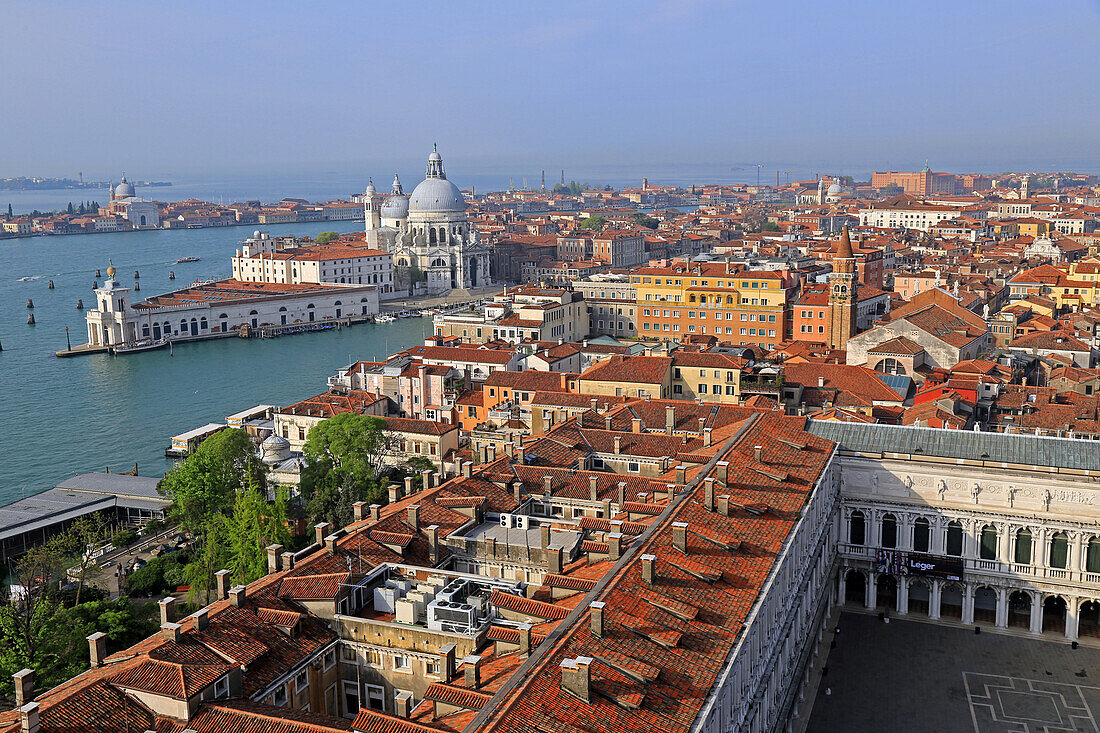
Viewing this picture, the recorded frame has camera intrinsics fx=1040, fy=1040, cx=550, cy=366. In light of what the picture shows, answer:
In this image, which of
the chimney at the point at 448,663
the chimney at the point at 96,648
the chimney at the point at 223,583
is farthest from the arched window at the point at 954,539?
the chimney at the point at 96,648

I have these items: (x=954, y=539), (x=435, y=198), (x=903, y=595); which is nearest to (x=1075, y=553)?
(x=954, y=539)

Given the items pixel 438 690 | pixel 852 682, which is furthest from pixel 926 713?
pixel 438 690

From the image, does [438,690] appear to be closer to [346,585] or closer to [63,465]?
[346,585]

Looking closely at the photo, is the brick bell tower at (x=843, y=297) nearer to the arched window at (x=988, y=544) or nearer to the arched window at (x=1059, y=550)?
the arched window at (x=988, y=544)

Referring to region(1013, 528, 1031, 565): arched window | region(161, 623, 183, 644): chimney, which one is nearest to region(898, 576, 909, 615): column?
region(1013, 528, 1031, 565): arched window

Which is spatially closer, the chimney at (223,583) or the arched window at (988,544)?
the chimney at (223,583)

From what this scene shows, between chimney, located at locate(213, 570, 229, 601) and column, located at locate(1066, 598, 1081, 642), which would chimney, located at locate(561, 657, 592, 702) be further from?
column, located at locate(1066, 598, 1081, 642)

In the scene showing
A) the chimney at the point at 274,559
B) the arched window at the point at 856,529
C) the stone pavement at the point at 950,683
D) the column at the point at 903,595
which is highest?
the chimney at the point at 274,559
